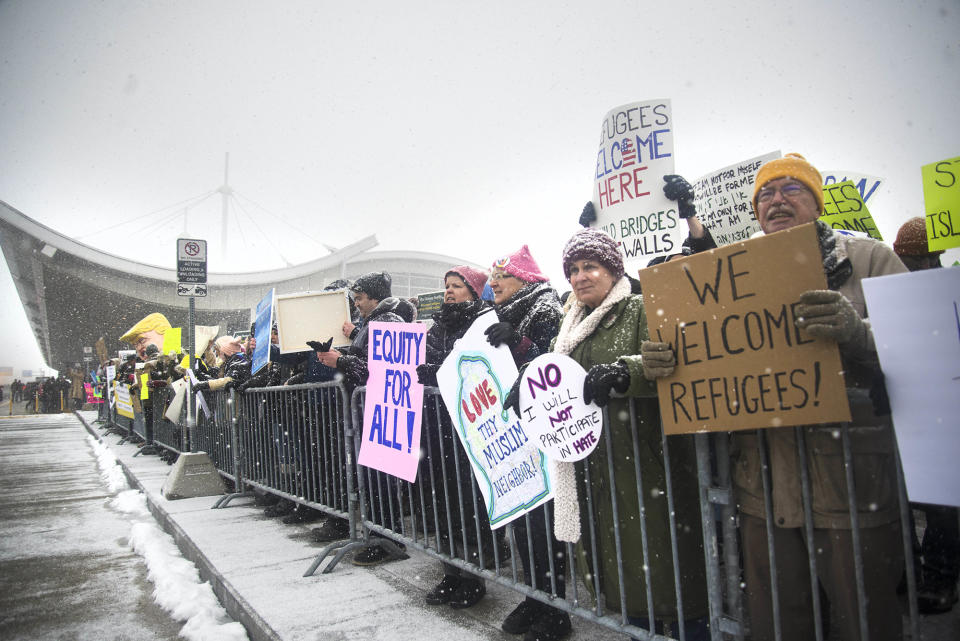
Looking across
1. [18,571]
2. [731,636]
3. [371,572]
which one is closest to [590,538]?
[731,636]

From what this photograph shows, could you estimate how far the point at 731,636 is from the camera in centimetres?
190

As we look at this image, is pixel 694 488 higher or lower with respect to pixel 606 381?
lower

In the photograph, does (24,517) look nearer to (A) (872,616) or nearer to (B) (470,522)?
(B) (470,522)

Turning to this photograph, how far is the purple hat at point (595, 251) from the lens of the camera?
252cm

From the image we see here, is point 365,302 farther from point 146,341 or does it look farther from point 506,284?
point 146,341

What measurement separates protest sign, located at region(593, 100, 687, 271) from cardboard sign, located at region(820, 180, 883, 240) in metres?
1.19

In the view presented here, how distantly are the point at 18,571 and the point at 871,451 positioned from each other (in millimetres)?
5881

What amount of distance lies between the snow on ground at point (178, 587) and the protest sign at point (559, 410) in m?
2.09

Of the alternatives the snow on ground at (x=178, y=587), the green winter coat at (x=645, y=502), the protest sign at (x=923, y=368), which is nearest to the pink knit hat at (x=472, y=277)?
the green winter coat at (x=645, y=502)

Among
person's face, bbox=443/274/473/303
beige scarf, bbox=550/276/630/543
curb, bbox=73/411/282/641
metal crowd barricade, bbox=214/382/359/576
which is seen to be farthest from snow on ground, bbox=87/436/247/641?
person's face, bbox=443/274/473/303

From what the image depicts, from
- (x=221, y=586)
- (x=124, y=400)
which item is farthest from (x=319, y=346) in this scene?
(x=124, y=400)

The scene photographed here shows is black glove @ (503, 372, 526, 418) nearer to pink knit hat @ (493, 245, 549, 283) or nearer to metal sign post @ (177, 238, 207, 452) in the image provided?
pink knit hat @ (493, 245, 549, 283)

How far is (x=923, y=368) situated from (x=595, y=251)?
133 cm

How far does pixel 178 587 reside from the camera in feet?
12.6
